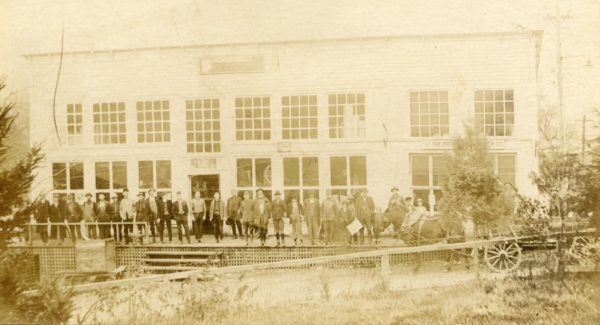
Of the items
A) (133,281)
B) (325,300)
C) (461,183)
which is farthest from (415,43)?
(133,281)

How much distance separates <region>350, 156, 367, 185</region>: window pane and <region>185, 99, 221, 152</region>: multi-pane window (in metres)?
1.22

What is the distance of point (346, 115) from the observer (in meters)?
4.29

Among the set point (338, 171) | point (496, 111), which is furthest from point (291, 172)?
point (496, 111)

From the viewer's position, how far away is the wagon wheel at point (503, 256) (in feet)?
13.9

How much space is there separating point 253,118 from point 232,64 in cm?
50

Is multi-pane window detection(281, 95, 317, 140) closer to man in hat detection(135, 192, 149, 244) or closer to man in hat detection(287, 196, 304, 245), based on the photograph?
man in hat detection(287, 196, 304, 245)

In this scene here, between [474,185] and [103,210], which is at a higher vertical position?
[474,185]

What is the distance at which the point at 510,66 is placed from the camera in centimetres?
408

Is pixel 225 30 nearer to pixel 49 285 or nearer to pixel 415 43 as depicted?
pixel 415 43

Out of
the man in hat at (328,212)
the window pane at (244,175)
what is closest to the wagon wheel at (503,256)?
the man in hat at (328,212)

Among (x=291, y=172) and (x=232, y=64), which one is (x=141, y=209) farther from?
(x=232, y=64)

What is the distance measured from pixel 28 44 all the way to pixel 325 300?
3.46 metres

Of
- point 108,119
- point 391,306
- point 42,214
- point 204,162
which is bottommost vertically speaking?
point 391,306

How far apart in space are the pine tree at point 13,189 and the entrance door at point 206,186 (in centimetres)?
134
